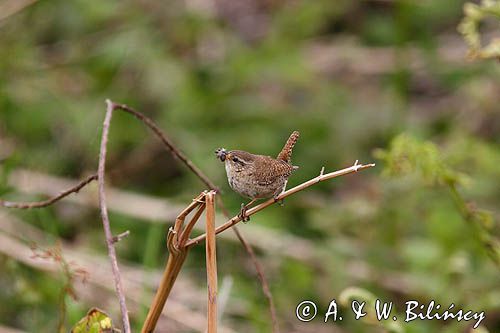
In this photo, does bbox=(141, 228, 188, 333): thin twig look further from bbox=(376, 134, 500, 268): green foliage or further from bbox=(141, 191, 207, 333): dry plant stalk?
bbox=(376, 134, 500, 268): green foliage

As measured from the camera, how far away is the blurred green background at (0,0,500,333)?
4281 millimetres

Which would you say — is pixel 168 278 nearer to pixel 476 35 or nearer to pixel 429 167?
pixel 429 167

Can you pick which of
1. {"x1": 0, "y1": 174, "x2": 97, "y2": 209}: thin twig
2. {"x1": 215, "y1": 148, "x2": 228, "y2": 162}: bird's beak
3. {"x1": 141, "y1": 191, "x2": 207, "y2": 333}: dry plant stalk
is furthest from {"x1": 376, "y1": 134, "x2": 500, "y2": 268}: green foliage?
{"x1": 0, "y1": 174, "x2": 97, "y2": 209}: thin twig

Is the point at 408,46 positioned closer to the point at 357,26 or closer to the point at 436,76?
the point at 436,76

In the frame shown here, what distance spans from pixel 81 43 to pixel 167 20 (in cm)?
72

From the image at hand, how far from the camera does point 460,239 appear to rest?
443cm

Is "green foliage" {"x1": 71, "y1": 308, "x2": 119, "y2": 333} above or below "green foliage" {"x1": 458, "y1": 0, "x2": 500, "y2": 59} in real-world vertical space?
below

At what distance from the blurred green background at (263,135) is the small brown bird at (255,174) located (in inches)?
44.5

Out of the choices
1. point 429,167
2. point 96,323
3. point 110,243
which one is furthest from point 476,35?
point 96,323

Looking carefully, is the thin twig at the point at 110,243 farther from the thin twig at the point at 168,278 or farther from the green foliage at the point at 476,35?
the green foliage at the point at 476,35

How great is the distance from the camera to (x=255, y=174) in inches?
97.4

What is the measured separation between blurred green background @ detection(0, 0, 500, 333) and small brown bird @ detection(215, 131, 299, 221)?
1131 millimetres

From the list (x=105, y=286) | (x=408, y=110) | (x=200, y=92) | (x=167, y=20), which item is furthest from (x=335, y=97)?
(x=105, y=286)

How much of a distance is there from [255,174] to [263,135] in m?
3.01
